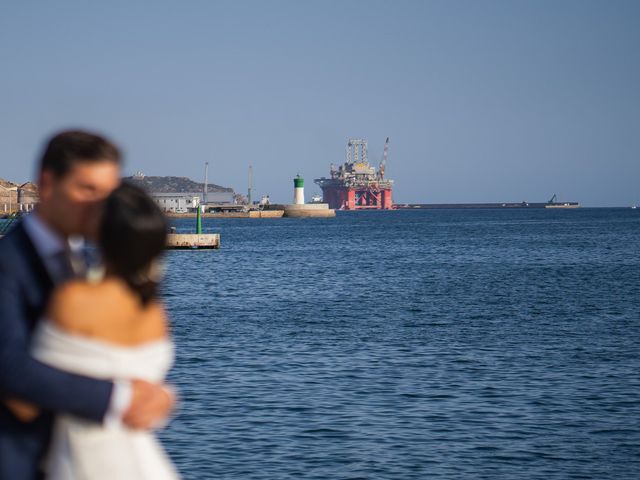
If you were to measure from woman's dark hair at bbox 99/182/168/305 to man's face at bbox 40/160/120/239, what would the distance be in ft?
0.36

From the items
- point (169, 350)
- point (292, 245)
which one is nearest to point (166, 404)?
point (169, 350)

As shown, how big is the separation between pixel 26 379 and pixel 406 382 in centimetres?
2136

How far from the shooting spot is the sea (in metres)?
17.1

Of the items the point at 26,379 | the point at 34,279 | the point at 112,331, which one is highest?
the point at 34,279

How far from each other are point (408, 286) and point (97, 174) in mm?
54804

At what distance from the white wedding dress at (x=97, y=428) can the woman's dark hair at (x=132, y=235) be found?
0.19 metres

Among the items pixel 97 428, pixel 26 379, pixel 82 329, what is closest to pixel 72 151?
pixel 82 329

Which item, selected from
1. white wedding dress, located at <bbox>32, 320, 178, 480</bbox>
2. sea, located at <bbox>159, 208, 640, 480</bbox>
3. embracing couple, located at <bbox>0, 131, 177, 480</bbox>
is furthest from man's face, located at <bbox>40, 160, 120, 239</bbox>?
sea, located at <bbox>159, 208, 640, 480</bbox>

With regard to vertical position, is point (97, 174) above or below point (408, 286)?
above

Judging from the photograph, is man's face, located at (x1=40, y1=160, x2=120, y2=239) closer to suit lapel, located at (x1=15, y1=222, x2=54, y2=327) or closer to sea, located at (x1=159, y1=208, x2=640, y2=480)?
suit lapel, located at (x1=15, y1=222, x2=54, y2=327)

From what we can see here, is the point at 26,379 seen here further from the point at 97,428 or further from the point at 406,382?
the point at 406,382

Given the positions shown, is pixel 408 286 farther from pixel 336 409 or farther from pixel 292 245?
pixel 292 245

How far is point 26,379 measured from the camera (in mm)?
2812

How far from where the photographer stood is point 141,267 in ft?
9.29
